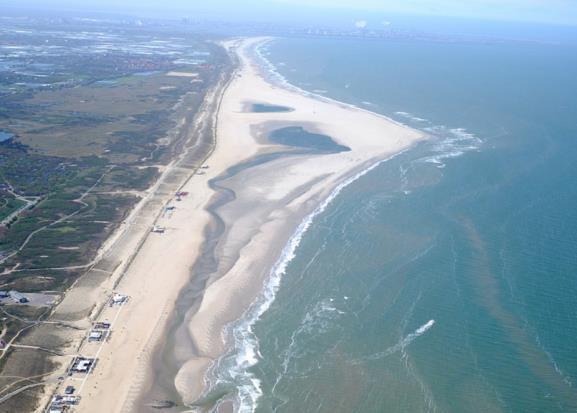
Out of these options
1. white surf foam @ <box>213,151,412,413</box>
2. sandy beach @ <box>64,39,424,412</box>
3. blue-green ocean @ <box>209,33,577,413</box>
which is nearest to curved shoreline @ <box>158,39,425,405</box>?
sandy beach @ <box>64,39,424,412</box>

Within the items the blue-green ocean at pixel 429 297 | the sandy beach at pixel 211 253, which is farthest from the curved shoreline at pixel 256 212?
the blue-green ocean at pixel 429 297

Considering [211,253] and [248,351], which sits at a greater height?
[211,253]

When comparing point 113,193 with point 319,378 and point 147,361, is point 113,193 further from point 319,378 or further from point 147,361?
point 319,378

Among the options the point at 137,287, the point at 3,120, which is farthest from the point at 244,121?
the point at 137,287

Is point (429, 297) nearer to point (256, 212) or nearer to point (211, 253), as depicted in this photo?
point (211, 253)

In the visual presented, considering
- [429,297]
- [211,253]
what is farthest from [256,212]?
[429,297]

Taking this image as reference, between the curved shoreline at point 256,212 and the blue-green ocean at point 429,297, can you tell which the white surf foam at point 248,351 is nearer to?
the blue-green ocean at point 429,297
